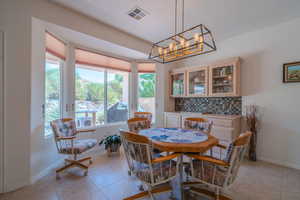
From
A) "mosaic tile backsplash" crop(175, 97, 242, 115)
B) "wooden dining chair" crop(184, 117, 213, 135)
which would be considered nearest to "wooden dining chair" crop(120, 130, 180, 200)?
"wooden dining chair" crop(184, 117, 213, 135)

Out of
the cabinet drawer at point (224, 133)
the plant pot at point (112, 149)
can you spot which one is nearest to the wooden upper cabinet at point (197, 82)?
the cabinet drawer at point (224, 133)

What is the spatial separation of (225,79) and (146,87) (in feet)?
7.09

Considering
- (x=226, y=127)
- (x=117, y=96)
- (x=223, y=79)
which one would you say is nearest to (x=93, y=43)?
(x=117, y=96)

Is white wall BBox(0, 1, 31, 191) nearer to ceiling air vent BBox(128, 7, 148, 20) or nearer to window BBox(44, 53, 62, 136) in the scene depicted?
window BBox(44, 53, 62, 136)

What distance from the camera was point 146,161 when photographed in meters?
1.32

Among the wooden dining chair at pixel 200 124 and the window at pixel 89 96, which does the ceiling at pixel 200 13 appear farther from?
the wooden dining chair at pixel 200 124

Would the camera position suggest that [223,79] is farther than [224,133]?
Yes

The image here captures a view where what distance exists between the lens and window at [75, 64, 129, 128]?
3.08 m

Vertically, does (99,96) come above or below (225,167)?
above

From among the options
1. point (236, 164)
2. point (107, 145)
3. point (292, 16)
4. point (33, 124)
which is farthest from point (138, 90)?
point (292, 16)

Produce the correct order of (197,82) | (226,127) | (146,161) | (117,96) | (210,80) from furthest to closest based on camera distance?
(117,96), (197,82), (210,80), (226,127), (146,161)

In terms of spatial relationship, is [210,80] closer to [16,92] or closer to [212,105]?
[212,105]

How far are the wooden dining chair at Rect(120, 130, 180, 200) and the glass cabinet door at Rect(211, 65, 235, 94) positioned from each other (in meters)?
2.31

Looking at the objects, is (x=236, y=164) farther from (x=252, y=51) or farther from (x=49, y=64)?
(x=49, y=64)
